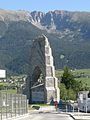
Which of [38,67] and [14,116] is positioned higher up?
[38,67]

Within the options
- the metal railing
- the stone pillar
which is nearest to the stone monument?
the stone pillar

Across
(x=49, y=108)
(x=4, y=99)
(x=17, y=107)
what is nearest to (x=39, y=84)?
(x=49, y=108)

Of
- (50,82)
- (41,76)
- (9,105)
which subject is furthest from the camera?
(41,76)

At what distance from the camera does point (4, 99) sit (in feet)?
154

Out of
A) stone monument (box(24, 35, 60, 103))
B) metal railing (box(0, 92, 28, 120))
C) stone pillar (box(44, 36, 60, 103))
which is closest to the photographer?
metal railing (box(0, 92, 28, 120))

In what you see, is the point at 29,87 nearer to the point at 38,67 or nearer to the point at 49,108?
the point at 38,67

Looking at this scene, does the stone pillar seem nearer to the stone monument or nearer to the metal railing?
the stone monument

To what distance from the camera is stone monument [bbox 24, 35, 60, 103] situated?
109062 mm

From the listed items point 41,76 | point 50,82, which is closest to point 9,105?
point 50,82

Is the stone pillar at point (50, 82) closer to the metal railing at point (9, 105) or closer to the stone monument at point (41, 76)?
the stone monument at point (41, 76)

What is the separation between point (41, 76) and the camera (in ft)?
384

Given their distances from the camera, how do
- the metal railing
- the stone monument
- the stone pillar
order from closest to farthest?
the metal railing → the stone pillar → the stone monument

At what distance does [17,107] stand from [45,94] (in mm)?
51338

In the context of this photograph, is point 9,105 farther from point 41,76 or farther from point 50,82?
point 41,76
